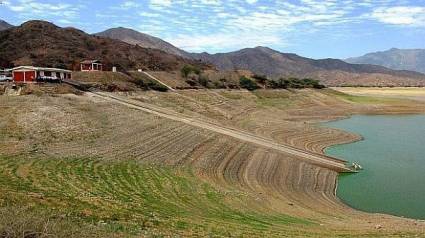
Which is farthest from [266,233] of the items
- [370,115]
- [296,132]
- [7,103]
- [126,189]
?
[370,115]

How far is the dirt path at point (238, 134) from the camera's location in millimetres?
43078

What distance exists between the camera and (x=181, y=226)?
1781cm

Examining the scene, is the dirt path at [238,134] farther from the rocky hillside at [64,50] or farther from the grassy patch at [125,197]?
the rocky hillside at [64,50]

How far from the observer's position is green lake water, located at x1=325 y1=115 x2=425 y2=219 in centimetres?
3188

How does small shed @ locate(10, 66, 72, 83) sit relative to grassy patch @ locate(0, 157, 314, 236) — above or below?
above

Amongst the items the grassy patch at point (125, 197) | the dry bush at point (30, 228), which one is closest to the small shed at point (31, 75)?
the grassy patch at point (125, 197)

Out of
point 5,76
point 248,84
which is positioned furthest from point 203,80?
point 5,76

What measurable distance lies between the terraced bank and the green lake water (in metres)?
2.08

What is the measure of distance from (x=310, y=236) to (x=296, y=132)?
43.7m

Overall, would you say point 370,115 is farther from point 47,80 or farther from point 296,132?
point 47,80

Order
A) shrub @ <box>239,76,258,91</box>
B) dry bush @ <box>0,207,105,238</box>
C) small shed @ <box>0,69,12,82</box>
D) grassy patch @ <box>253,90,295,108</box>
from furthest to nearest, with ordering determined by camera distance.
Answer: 1. shrub @ <box>239,76,258,91</box>
2. grassy patch @ <box>253,90,295,108</box>
3. small shed @ <box>0,69,12,82</box>
4. dry bush @ <box>0,207,105,238</box>

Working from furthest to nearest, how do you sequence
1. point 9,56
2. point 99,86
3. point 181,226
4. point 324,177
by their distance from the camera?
point 9,56, point 99,86, point 324,177, point 181,226

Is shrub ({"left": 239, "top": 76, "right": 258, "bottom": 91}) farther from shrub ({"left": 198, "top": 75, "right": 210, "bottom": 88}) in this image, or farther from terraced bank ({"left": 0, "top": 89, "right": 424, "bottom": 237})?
terraced bank ({"left": 0, "top": 89, "right": 424, "bottom": 237})

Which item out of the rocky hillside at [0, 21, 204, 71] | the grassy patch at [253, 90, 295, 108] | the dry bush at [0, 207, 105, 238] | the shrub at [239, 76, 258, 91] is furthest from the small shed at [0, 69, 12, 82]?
Result: the dry bush at [0, 207, 105, 238]
